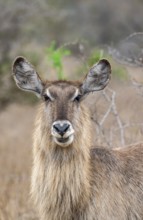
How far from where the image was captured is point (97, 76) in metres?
8.12

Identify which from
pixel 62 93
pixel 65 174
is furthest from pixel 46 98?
pixel 65 174

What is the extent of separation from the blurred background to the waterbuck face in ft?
3.68

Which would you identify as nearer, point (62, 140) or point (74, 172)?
point (62, 140)

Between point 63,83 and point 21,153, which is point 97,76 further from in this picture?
point 21,153

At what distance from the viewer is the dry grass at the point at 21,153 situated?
1051 cm

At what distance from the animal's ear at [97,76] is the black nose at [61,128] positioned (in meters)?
0.78

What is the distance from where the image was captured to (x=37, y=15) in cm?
1789

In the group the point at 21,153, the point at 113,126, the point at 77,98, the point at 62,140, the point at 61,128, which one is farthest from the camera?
the point at 21,153

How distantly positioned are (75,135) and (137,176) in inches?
35.5

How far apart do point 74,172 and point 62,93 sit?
80cm

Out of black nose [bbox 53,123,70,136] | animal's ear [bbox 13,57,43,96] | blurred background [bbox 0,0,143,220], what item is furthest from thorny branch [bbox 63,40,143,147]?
black nose [bbox 53,123,70,136]

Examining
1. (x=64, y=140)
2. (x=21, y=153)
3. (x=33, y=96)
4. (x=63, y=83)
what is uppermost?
(x=33, y=96)

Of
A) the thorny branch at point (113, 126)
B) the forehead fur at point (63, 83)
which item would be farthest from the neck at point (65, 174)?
the thorny branch at point (113, 126)

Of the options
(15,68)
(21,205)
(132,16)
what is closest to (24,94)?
(21,205)
